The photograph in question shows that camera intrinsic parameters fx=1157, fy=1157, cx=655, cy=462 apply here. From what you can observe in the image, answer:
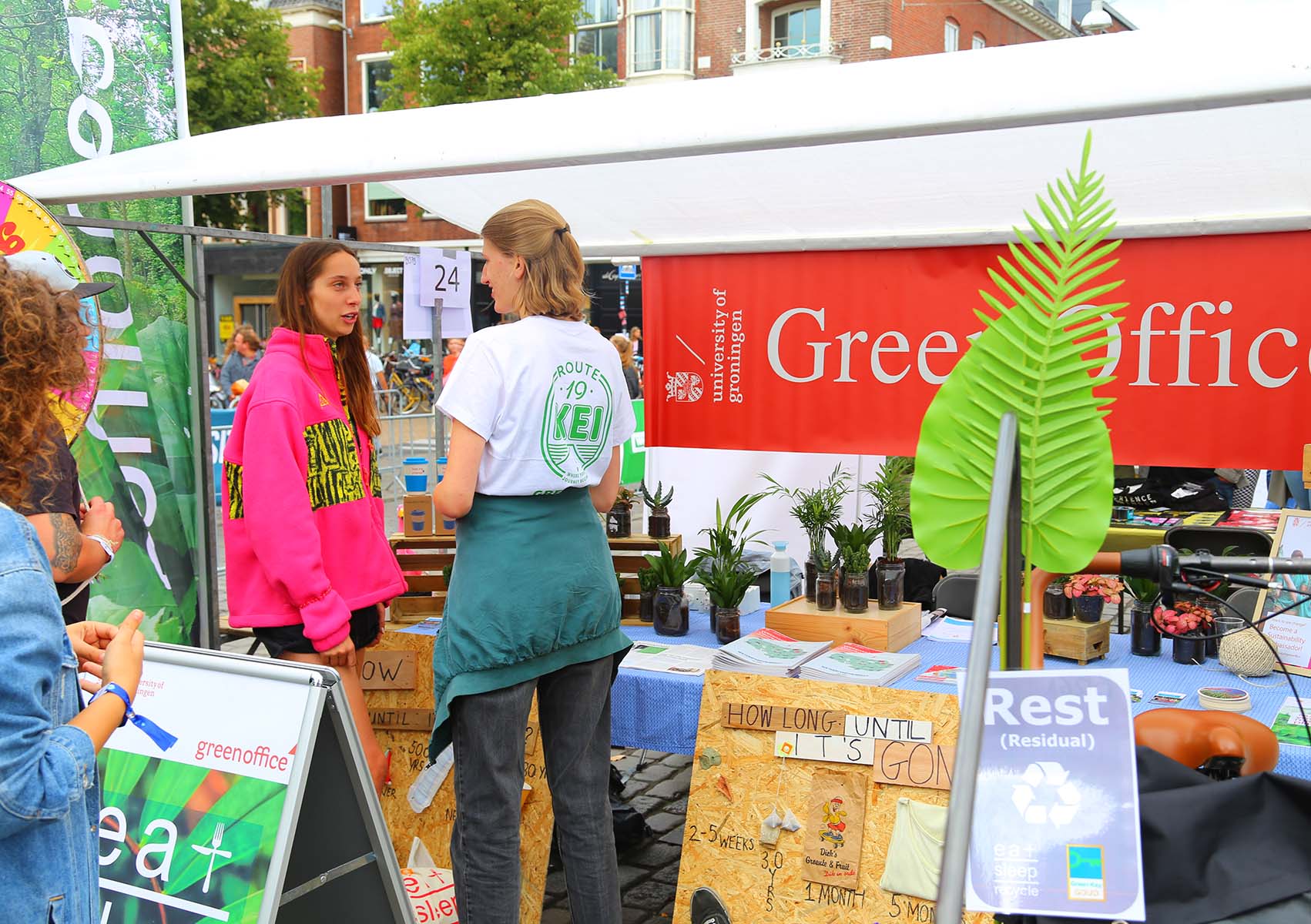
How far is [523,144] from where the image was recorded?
254 cm

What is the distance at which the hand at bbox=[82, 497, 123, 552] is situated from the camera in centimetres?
242

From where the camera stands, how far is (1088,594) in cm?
316

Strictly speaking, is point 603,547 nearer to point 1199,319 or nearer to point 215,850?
point 215,850

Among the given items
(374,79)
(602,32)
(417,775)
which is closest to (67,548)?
(417,775)

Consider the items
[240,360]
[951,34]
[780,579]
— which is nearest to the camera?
[780,579]

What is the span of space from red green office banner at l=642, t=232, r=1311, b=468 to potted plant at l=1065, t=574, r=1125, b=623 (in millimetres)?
947

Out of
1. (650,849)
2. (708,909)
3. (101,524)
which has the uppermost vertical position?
(101,524)

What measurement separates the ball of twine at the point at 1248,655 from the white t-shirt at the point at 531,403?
182 cm

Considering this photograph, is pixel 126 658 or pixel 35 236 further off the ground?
pixel 35 236

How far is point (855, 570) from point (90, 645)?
85.4 inches

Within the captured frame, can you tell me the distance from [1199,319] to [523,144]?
257cm

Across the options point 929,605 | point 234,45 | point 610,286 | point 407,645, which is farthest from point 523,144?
point 234,45

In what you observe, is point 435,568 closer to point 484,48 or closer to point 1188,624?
point 1188,624

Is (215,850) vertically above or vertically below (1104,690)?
below
